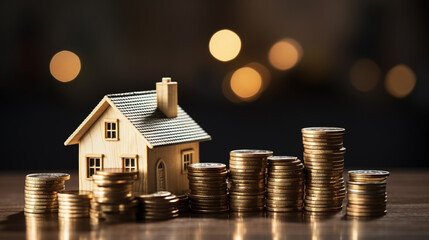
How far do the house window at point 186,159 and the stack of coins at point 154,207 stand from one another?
2.30 ft

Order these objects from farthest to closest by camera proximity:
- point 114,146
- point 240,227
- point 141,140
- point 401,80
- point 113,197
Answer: point 401,80
point 114,146
point 141,140
point 113,197
point 240,227

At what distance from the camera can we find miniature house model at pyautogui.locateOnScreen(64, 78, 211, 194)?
8.06 m

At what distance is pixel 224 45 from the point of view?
38.3ft

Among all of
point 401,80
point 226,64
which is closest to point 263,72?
→ point 226,64

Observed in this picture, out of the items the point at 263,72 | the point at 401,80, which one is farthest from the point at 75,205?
the point at 401,80

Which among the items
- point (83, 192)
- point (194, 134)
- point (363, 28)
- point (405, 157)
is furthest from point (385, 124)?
point (83, 192)

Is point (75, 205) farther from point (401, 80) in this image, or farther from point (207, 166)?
point (401, 80)

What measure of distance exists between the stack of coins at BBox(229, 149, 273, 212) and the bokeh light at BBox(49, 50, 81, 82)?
4156 mm

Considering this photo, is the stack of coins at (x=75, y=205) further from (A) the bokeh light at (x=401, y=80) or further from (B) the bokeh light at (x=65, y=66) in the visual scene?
(A) the bokeh light at (x=401, y=80)

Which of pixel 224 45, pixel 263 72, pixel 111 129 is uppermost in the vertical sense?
pixel 224 45

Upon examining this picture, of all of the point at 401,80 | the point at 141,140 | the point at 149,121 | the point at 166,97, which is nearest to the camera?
the point at 141,140

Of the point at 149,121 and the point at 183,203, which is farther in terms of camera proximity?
the point at 149,121

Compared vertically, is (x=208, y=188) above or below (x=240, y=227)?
above

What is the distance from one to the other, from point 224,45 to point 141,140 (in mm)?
3870
